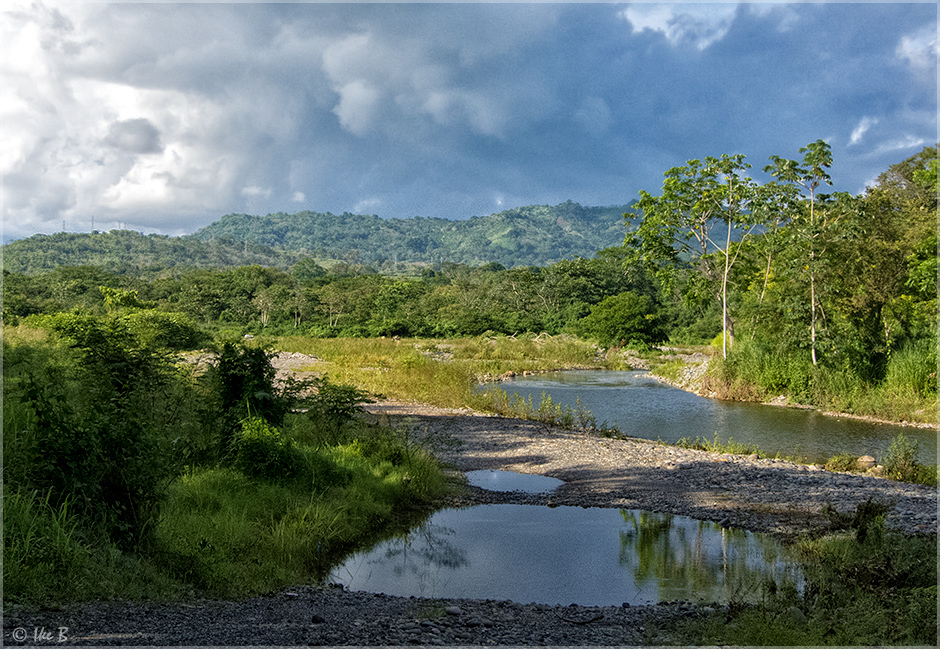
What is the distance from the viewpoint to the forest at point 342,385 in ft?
17.0

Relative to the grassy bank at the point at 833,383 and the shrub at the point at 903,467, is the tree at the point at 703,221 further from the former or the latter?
the shrub at the point at 903,467

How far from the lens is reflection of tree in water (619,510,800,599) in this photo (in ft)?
21.2

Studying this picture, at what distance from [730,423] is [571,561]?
13.3 meters

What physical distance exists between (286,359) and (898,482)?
28832 mm

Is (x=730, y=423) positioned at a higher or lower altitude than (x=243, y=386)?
lower

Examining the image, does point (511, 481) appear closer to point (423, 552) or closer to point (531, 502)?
point (531, 502)

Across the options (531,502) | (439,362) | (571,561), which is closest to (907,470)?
(531,502)

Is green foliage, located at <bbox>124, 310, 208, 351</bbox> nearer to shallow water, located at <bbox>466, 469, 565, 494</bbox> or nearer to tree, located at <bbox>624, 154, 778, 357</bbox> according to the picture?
shallow water, located at <bbox>466, 469, 565, 494</bbox>

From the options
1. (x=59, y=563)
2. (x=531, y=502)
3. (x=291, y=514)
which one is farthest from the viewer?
(x=531, y=502)

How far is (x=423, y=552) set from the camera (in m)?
7.70

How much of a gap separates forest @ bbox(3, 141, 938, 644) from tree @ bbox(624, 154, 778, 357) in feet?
0.34

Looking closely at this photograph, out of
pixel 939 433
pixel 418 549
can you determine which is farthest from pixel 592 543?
pixel 939 433

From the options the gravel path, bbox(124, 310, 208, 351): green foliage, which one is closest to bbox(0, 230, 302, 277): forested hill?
bbox(124, 310, 208, 351): green foliage

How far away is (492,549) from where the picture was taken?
776 cm
